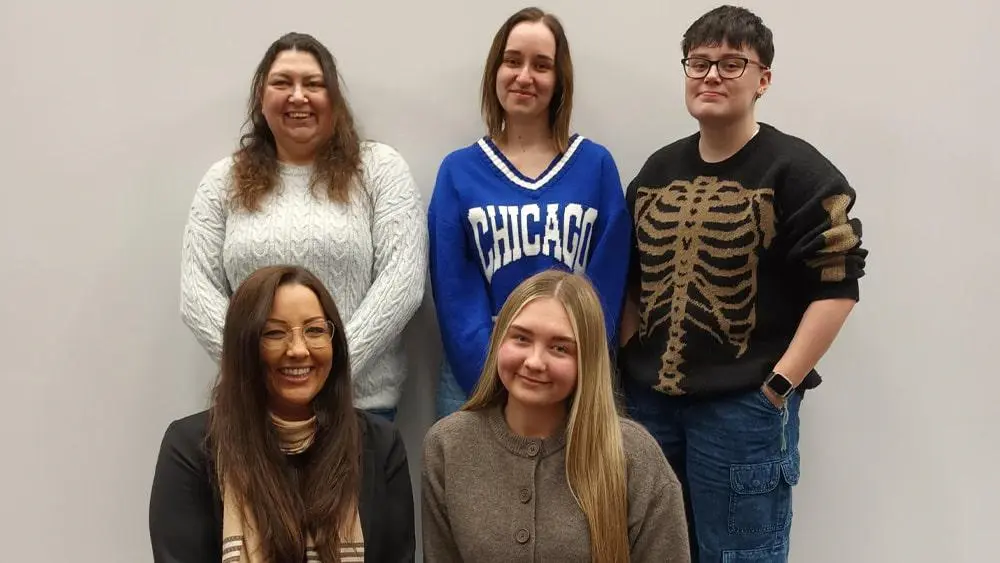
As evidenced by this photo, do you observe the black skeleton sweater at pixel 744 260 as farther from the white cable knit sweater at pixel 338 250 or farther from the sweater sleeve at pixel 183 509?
the sweater sleeve at pixel 183 509

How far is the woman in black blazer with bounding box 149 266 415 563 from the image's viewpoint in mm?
1643

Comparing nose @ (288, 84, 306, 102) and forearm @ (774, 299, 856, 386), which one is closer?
forearm @ (774, 299, 856, 386)

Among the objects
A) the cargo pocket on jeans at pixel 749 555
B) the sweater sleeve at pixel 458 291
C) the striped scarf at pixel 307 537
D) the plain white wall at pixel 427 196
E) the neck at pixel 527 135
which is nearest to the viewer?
the striped scarf at pixel 307 537

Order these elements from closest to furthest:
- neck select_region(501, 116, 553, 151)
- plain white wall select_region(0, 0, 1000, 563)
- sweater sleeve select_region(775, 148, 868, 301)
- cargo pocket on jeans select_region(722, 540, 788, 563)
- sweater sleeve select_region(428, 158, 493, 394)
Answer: sweater sleeve select_region(775, 148, 868, 301), cargo pocket on jeans select_region(722, 540, 788, 563), sweater sleeve select_region(428, 158, 493, 394), neck select_region(501, 116, 553, 151), plain white wall select_region(0, 0, 1000, 563)

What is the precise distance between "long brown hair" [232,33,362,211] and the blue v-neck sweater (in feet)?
0.80

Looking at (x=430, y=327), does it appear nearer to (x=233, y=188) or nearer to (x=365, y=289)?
(x=365, y=289)

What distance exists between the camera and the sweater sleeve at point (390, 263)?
86.1 inches

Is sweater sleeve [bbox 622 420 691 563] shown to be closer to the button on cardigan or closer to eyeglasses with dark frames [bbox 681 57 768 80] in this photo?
the button on cardigan

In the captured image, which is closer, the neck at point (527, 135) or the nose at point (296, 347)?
the nose at point (296, 347)

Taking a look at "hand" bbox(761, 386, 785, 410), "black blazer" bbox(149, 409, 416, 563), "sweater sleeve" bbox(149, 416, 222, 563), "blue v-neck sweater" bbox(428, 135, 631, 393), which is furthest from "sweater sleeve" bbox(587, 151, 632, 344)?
"sweater sleeve" bbox(149, 416, 222, 563)

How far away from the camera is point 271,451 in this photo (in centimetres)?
166

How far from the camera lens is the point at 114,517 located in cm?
270

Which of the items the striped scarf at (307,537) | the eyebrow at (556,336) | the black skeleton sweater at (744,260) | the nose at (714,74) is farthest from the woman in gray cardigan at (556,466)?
the nose at (714,74)

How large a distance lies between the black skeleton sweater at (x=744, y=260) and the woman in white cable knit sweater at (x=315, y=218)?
608mm
